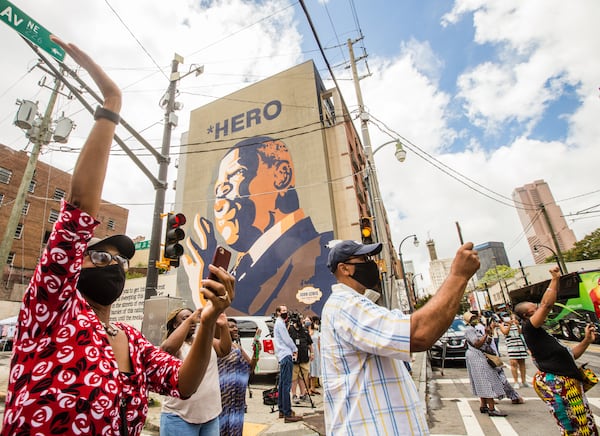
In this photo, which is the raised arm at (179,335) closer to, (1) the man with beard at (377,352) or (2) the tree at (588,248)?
(1) the man with beard at (377,352)

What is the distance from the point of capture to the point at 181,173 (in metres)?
24.2

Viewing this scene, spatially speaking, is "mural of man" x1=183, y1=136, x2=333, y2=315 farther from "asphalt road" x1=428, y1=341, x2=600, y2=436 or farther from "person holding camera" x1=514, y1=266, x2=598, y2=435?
"person holding camera" x1=514, y1=266, x2=598, y2=435

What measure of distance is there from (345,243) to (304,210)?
16.3m

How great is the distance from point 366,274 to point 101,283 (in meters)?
1.59

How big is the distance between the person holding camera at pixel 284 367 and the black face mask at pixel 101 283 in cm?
553

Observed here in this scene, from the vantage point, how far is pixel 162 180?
7.98 metres

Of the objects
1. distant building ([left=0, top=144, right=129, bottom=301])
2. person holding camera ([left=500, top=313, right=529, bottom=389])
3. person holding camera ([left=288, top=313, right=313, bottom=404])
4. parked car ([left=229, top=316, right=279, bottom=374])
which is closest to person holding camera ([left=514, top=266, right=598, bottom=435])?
person holding camera ([left=500, top=313, right=529, bottom=389])

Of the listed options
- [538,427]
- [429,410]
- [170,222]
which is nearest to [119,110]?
[170,222]

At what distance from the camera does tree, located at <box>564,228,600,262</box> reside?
1694 inches

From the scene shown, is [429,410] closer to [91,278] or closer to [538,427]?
[538,427]

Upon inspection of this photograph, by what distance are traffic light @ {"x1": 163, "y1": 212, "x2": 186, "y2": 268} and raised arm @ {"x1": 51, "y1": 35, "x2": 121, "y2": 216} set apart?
607cm

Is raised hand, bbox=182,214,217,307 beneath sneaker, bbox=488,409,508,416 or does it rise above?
above

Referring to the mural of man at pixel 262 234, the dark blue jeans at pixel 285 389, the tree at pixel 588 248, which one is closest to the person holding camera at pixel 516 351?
the dark blue jeans at pixel 285 389

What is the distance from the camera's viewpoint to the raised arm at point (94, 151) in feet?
3.74
